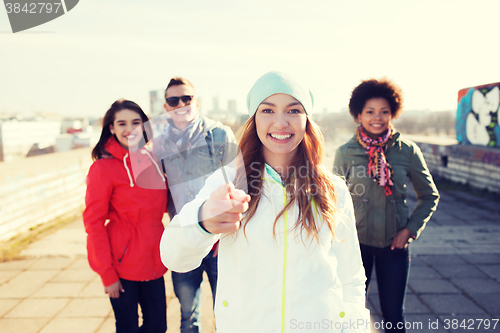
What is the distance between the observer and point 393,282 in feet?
6.72

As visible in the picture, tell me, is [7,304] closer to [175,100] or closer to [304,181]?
[175,100]

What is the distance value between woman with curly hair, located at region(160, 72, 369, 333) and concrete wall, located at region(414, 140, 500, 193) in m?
7.55

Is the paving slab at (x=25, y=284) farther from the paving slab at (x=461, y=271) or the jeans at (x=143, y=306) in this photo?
the paving slab at (x=461, y=271)

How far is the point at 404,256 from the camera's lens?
209cm

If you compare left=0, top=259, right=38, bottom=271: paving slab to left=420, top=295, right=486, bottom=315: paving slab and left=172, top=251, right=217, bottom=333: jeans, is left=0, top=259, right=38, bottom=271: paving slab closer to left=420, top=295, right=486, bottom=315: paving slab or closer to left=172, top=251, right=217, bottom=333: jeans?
left=172, top=251, right=217, bottom=333: jeans

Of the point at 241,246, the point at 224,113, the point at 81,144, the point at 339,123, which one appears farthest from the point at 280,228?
the point at 81,144

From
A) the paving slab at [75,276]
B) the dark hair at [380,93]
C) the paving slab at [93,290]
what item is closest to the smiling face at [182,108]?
the dark hair at [380,93]

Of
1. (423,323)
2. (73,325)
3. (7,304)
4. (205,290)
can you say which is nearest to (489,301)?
(423,323)

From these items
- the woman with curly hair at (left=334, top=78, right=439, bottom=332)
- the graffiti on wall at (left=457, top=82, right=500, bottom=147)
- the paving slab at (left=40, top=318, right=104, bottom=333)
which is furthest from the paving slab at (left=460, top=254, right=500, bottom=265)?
the graffiti on wall at (left=457, top=82, right=500, bottom=147)

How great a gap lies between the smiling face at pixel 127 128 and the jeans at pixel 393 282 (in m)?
1.78

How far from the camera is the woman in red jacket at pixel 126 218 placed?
1884 mm

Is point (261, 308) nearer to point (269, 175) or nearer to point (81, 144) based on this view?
point (269, 175)

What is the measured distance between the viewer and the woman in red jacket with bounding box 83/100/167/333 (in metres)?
1.88

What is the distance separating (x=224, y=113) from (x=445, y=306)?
2751 millimetres
